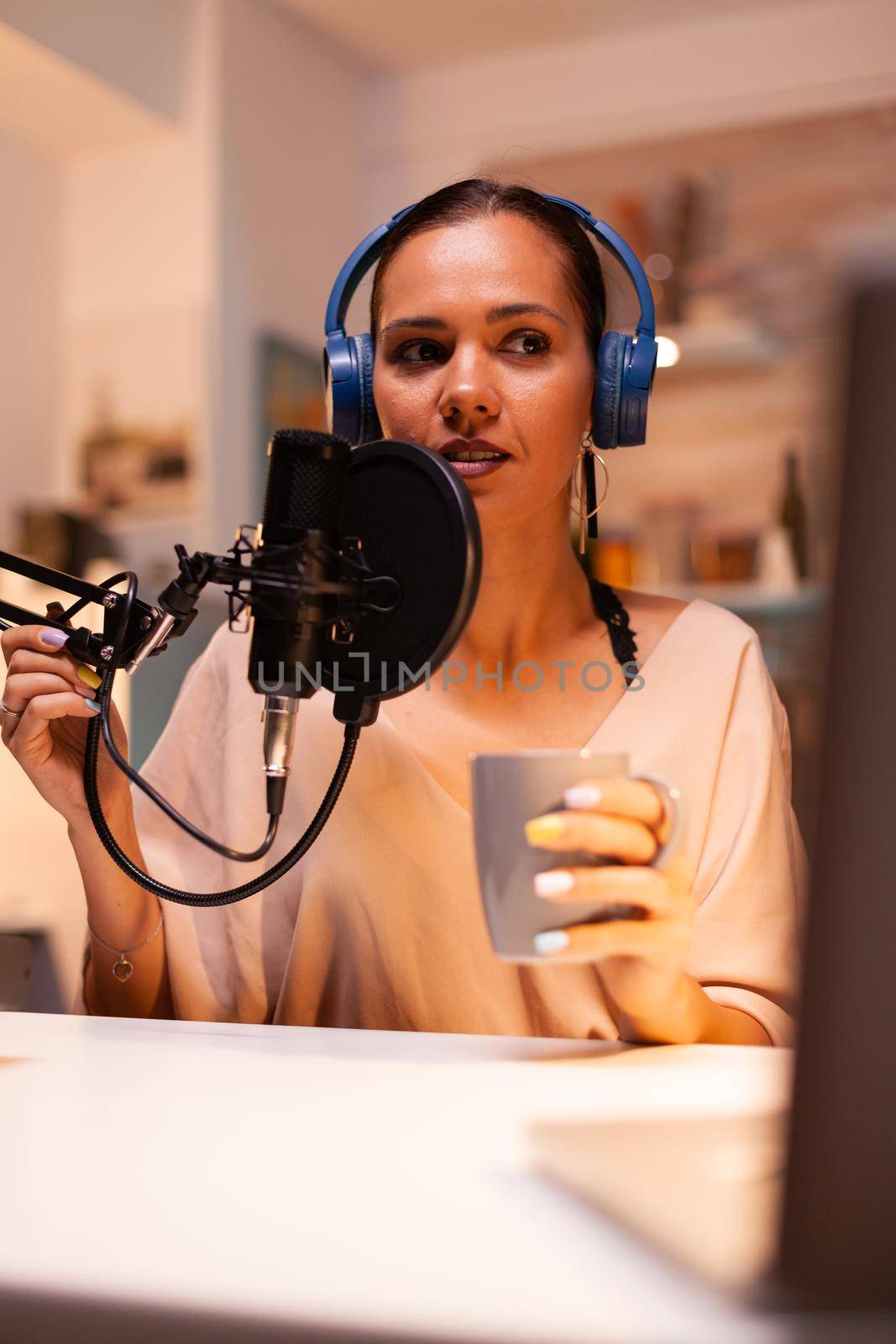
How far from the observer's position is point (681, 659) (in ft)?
3.83

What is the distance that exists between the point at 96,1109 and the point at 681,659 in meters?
0.73

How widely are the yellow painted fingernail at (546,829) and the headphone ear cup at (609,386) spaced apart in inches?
21.5

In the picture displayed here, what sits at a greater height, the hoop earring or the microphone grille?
the hoop earring

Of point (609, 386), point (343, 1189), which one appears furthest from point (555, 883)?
point (609, 386)

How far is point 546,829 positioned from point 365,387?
593mm

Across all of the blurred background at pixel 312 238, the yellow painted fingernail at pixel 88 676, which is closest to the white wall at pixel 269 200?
the blurred background at pixel 312 238

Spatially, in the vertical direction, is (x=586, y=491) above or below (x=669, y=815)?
above

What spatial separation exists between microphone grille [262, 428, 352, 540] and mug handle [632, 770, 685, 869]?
0.24m

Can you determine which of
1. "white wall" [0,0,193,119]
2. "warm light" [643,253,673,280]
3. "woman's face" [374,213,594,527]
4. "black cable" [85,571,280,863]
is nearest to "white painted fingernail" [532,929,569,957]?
"black cable" [85,571,280,863]

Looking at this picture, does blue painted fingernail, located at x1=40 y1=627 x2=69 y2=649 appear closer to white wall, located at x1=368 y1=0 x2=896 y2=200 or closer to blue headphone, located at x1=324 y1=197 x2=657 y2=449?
blue headphone, located at x1=324 y1=197 x2=657 y2=449

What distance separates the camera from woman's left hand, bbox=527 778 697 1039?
641 millimetres

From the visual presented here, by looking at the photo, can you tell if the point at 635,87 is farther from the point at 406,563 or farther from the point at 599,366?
the point at 406,563

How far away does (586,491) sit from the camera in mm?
1190

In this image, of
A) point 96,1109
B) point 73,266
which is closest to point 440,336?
point 96,1109
